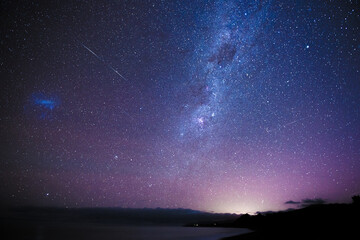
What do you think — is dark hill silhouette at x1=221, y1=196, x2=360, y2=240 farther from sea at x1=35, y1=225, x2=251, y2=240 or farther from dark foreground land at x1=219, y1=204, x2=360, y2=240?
sea at x1=35, y1=225, x2=251, y2=240

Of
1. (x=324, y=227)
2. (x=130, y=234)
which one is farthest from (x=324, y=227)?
(x=130, y=234)

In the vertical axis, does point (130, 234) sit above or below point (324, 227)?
below

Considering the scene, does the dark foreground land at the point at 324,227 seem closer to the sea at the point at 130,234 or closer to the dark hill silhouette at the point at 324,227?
the dark hill silhouette at the point at 324,227

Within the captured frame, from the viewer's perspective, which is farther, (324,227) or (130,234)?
(130,234)

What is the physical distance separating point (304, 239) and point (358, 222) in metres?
5.93

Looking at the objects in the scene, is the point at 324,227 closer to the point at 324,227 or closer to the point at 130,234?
the point at 324,227

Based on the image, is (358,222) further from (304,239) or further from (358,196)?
(358,196)

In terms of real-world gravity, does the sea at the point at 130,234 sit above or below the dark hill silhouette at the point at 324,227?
below

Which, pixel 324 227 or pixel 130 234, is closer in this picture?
pixel 324 227

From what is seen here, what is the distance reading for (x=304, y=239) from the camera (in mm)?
20906

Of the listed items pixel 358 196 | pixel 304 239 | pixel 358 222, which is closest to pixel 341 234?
pixel 304 239

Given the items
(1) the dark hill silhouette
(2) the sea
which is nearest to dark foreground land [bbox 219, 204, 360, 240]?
(1) the dark hill silhouette

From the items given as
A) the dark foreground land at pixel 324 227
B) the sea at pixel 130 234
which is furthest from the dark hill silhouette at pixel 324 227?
the sea at pixel 130 234

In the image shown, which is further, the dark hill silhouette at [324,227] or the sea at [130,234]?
the sea at [130,234]
